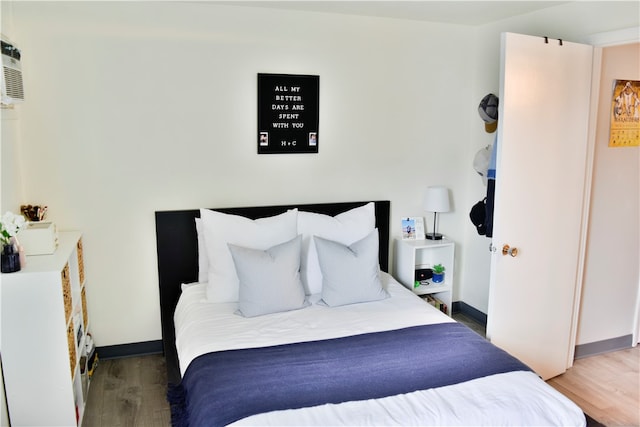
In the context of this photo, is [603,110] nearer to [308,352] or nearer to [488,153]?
[488,153]

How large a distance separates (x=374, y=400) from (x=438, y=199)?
2.05 m

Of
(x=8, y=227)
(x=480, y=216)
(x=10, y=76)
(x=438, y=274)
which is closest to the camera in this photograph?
(x=8, y=227)

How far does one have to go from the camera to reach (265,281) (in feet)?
8.86

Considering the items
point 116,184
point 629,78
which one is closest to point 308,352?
point 116,184

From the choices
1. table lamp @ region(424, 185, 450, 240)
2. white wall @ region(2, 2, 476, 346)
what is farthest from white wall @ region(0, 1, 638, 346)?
table lamp @ region(424, 185, 450, 240)

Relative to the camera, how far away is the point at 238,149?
3.32 m

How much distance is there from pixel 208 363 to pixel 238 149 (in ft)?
5.20

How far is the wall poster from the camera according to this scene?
3.30 metres

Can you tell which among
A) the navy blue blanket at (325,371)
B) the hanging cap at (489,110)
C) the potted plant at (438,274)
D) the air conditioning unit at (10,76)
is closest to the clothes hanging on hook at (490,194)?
the hanging cap at (489,110)

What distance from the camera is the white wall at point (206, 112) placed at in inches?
116

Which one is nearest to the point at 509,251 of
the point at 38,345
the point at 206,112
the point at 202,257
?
the point at 202,257

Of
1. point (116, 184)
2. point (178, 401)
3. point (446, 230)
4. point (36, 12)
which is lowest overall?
point (178, 401)

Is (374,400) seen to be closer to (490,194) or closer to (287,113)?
(490,194)

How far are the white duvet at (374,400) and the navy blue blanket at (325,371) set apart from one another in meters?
0.07
